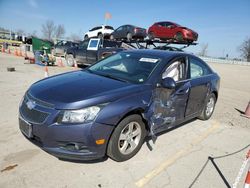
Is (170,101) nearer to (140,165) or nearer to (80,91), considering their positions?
(140,165)

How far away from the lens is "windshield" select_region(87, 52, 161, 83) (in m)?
3.66

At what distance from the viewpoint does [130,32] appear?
57.0ft

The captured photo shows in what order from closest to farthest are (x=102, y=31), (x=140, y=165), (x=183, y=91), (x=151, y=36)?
(x=140, y=165)
(x=183, y=91)
(x=151, y=36)
(x=102, y=31)

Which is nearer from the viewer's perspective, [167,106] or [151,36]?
[167,106]

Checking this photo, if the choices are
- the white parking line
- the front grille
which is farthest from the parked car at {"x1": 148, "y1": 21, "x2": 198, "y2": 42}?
the front grille

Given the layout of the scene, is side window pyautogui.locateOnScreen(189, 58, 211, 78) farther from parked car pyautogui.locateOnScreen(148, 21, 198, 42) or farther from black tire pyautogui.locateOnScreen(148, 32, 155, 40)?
black tire pyautogui.locateOnScreen(148, 32, 155, 40)

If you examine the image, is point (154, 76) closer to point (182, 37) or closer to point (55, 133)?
point (55, 133)

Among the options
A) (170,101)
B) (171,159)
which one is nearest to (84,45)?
(170,101)

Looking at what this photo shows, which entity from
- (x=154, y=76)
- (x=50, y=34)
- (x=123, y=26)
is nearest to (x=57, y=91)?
(x=154, y=76)

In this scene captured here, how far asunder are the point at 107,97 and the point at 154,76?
107cm

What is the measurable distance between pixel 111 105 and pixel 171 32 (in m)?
15.4

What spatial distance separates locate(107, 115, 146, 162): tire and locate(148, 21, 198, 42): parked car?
46.9 feet

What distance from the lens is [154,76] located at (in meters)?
3.59

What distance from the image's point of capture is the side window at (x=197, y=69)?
4.58 meters
